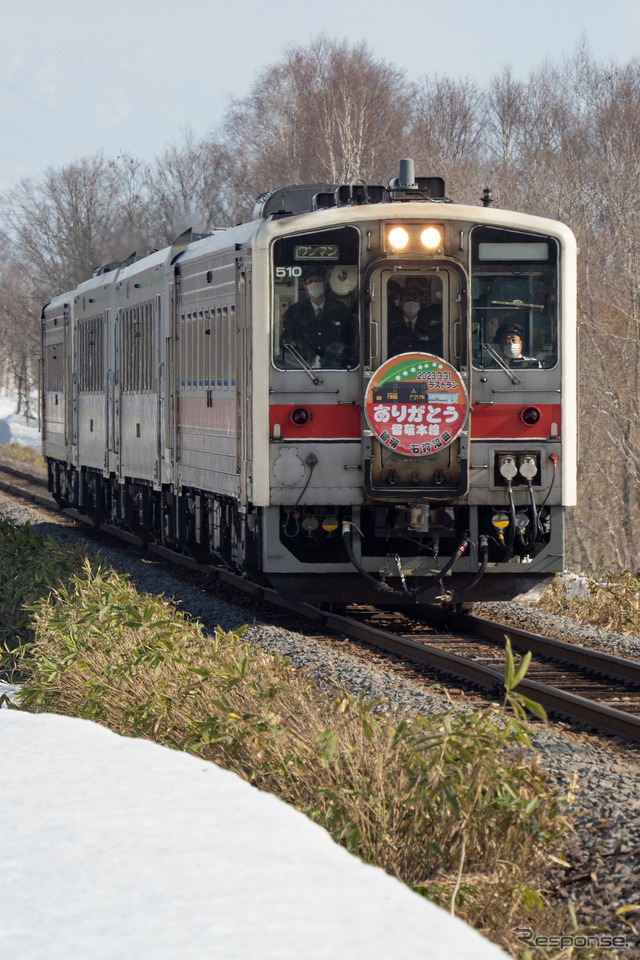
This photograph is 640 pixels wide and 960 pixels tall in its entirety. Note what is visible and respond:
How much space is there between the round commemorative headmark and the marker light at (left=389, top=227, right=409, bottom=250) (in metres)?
0.84

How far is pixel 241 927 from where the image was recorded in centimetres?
372

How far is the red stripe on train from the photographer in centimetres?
1113

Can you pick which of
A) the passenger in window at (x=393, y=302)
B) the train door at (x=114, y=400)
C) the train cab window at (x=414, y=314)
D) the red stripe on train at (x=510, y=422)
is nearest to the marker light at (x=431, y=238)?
the train cab window at (x=414, y=314)

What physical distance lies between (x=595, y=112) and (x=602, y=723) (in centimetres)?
4319

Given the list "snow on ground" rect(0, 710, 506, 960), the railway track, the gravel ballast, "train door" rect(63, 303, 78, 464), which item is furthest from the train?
"train door" rect(63, 303, 78, 464)

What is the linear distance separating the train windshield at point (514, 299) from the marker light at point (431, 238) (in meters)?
0.31

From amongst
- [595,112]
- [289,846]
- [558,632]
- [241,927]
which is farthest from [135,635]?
[595,112]

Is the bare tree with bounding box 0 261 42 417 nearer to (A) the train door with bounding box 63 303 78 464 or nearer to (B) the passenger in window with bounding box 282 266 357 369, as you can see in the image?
(A) the train door with bounding box 63 303 78 464

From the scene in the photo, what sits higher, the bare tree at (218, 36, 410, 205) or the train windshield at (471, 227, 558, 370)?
the bare tree at (218, 36, 410, 205)

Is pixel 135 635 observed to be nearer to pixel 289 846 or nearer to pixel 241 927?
pixel 289 846

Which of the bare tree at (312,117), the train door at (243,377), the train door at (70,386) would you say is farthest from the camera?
the bare tree at (312,117)

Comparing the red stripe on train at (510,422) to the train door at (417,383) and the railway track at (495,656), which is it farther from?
the railway track at (495,656)

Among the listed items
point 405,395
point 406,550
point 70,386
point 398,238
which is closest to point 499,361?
point 405,395

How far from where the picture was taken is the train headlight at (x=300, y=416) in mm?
11055
